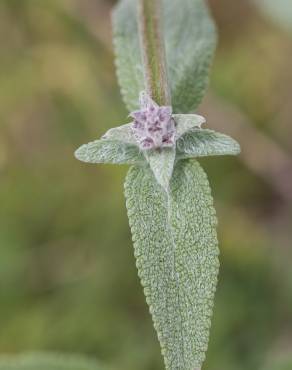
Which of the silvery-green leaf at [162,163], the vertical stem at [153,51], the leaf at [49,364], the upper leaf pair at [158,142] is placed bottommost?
the leaf at [49,364]

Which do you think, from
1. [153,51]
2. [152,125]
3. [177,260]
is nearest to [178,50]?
[153,51]

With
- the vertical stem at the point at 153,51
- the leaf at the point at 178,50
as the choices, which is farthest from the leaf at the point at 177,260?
the leaf at the point at 178,50

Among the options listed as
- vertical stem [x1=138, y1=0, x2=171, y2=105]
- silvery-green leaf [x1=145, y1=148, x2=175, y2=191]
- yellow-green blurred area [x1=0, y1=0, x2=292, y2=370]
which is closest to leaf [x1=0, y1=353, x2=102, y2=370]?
yellow-green blurred area [x1=0, y1=0, x2=292, y2=370]

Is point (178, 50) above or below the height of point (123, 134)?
above

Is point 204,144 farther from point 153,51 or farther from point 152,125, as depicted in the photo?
point 153,51

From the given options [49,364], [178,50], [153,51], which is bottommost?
[49,364]

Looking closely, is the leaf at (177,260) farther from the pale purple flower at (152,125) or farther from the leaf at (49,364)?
the leaf at (49,364)

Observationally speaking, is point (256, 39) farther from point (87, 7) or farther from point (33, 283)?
point (33, 283)

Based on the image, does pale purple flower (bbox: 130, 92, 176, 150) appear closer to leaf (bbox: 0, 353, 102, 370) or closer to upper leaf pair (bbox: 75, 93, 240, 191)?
upper leaf pair (bbox: 75, 93, 240, 191)
